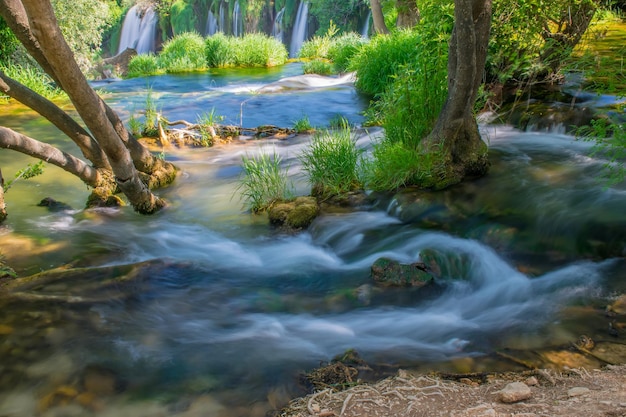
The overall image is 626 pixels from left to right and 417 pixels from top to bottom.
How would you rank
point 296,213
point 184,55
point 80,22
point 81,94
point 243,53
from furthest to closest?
point 184,55 < point 243,53 < point 80,22 < point 296,213 < point 81,94

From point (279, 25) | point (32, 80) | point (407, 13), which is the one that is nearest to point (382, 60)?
point (407, 13)

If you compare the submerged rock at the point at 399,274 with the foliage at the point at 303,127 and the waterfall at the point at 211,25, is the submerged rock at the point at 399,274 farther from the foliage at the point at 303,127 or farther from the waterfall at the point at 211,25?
the waterfall at the point at 211,25

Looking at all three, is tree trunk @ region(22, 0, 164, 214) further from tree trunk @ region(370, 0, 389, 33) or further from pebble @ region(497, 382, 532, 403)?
tree trunk @ region(370, 0, 389, 33)

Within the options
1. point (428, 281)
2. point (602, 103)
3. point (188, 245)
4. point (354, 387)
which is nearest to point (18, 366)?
point (354, 387)

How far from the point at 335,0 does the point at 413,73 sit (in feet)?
72.1

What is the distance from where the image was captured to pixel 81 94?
15.5ft

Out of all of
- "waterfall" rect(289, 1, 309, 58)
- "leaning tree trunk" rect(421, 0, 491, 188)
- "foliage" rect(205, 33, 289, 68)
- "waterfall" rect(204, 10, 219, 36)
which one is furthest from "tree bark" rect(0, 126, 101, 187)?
"waterfall" rect(204, 10, 219, 36)

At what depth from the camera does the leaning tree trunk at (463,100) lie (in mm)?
5590

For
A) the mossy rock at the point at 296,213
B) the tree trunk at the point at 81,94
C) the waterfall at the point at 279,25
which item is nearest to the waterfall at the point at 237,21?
the waterfall at the point at 279,25

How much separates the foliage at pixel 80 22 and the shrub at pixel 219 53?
4542mm

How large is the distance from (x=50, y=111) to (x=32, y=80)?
8.59 m

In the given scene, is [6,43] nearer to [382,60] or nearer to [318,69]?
[318,69]

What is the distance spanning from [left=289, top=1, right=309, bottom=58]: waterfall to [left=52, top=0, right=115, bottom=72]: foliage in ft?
49.7

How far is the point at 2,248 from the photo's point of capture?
5.39m
